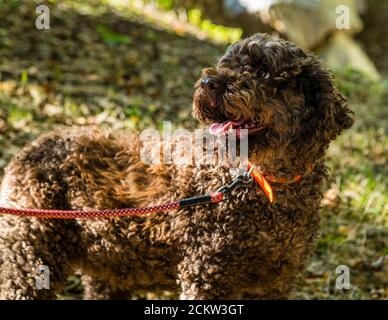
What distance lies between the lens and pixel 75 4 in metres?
8.16

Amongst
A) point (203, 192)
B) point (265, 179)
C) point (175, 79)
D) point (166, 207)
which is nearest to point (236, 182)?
point (265, 179)

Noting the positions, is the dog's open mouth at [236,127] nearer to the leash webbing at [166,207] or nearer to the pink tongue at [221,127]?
the pink tongue at [221,127]

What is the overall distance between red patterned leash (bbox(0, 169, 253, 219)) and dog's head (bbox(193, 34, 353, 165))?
30cm

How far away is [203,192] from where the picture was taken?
3.67 metres

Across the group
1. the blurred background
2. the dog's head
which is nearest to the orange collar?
the dog's head

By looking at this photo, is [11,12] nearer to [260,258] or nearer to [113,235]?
[113,235]

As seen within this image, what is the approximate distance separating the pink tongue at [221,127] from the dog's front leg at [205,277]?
76 centimetres

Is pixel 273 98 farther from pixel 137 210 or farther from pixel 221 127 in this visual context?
pixel 137 210

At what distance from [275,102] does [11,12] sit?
5.14 m

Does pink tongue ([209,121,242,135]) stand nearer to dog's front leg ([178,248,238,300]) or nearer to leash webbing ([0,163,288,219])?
leash webbing ([0,163,288,219])

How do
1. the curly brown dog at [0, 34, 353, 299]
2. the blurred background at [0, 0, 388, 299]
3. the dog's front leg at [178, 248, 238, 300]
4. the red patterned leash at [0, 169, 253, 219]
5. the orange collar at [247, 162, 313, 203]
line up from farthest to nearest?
the blurred background at [0, 0, 388, 299]
the dog's front leg at [178, 248, 238, 300]
the orange collar at [247, 162, 313, 203]
the curly brown dog at [0, 34, 353, 299]
the red patterned leash at [0, 169, 253, 219]

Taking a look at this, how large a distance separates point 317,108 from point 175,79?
406cm

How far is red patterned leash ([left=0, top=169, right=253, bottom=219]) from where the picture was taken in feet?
10.4
